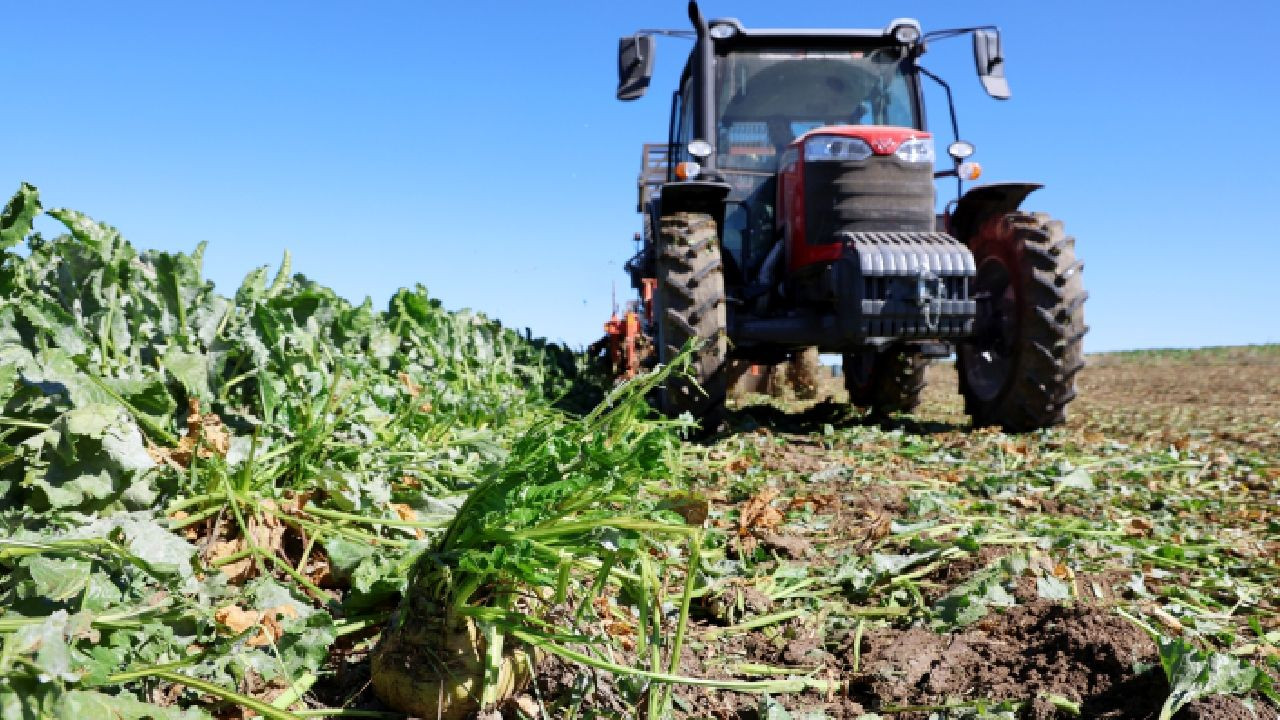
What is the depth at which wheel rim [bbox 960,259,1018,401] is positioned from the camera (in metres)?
6.20

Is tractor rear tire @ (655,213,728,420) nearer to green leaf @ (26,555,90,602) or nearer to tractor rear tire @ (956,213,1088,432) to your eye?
tractor rear tire @ (956,213,1088,432)

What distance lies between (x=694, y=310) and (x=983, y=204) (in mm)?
2489

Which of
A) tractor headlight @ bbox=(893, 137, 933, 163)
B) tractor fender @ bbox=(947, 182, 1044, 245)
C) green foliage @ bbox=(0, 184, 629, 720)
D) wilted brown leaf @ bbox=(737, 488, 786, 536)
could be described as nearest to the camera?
green foliage @ bbox=(0, 184, 629, 720)

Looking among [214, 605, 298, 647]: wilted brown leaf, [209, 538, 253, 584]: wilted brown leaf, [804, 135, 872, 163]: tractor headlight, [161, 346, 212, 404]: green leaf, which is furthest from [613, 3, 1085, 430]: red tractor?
[214, 605, 298, 647]: wilted brown leaf

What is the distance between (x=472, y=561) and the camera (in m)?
1.68

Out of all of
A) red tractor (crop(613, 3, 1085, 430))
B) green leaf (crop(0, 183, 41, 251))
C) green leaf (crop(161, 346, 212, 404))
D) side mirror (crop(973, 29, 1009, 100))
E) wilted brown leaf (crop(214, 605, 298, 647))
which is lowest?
wilted brown leaf (crop(214, 605, 298, 647))

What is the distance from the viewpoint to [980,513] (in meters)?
3.62

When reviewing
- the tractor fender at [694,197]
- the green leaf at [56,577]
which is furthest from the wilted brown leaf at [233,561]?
the tractor fender at [694,197]

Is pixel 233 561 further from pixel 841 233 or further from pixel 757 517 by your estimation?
pixel 841 233

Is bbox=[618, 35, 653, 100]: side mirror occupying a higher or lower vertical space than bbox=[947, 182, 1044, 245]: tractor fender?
higher

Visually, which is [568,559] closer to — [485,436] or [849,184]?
[485,436]

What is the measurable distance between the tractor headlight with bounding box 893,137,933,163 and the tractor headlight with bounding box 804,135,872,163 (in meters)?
0.23

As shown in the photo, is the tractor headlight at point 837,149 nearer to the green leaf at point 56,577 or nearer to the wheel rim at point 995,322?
the wheel rim at point 995,322

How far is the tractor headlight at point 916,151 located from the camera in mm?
6262
